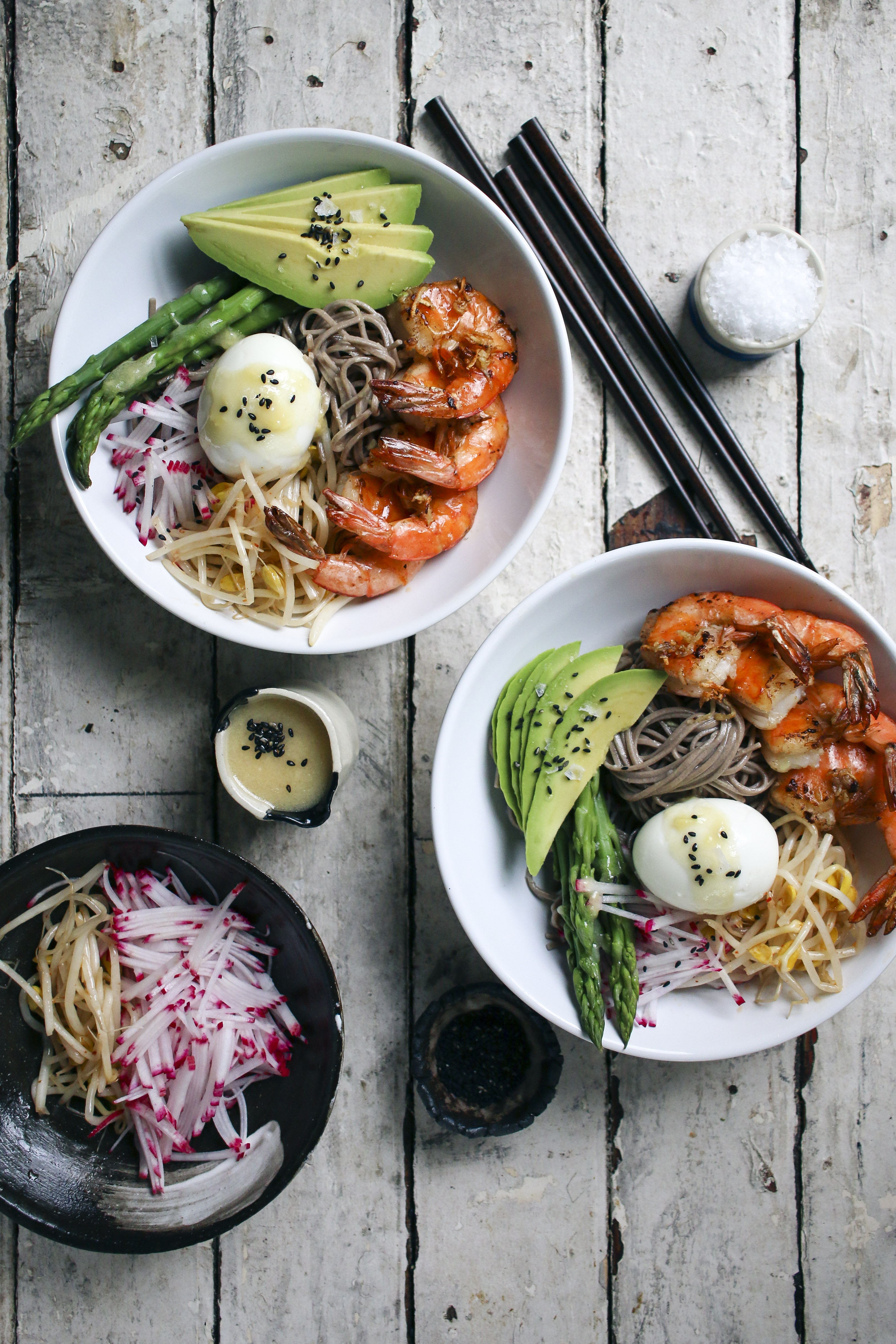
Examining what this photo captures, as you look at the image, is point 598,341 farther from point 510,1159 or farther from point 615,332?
point 510,1159

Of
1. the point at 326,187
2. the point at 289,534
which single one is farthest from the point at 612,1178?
the point at 326,187

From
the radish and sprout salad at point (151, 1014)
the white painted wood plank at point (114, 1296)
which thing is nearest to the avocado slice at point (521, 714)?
the radish and sprout salad at point (151, 1014)

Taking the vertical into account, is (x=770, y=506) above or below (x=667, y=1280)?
above

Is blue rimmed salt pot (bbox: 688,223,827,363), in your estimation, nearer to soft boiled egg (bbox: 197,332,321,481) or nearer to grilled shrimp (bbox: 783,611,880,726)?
grilled shrimp (bbox: 783,611,880,726)

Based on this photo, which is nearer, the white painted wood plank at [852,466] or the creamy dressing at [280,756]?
the creamy dressing at [280,756]

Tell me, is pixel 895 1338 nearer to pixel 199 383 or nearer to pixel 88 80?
pixel 199 383

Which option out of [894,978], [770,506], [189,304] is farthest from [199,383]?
[894,978]

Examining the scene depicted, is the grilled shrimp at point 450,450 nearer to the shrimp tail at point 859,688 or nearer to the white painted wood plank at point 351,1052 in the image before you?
the white painted wood plank at point 351,1052
